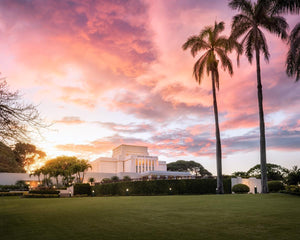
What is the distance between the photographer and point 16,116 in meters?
11.7

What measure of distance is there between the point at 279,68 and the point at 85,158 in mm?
49242

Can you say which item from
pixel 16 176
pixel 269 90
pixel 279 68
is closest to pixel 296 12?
pixel 279 68

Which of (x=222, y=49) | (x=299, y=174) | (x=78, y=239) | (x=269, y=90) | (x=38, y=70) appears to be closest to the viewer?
(x=78, y=239)

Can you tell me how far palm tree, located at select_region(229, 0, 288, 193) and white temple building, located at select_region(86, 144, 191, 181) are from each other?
50137 millimetres

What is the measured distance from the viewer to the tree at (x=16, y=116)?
11500 millimetres

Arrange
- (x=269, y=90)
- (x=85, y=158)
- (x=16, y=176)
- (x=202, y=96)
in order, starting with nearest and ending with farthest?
1. (x=269, y=90)
2. (x=202, y=96)
3. (x=85, y=158)
4. (x=16, y=176)

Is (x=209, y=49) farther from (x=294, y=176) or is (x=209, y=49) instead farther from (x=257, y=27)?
(x=294, y=176)

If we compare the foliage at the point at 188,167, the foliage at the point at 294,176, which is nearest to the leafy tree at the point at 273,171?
the foliage at the point at 294,176

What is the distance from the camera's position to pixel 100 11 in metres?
15.5

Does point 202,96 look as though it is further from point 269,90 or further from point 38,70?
point 38,70

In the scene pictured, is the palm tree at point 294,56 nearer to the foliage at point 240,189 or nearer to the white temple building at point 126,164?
the foliage at point 240,189

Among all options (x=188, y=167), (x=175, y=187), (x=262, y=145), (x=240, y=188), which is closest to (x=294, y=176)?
(x=262, y=145)

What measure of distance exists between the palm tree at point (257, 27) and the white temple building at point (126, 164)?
1974 inches

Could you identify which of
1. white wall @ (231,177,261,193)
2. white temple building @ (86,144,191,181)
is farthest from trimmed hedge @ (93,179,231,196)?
white temple building @ (86,144,191,181)
